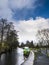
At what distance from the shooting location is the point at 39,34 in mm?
50750

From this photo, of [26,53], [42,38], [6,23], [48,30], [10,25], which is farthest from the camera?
[10,25]

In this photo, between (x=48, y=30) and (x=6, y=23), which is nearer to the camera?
(x=48, y=30)

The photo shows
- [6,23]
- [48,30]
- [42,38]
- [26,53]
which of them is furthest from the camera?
[6,23]

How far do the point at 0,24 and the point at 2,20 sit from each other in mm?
1277

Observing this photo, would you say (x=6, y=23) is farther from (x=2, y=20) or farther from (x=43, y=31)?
(x=43, y=31)

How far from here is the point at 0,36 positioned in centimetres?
5162

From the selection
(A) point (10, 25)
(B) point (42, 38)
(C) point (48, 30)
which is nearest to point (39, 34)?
(B) point (42, 38)

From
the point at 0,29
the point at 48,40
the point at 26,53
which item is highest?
the point at 0,29

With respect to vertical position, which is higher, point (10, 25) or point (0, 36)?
point (10, 25)

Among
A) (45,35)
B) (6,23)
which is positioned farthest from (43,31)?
(6,23)

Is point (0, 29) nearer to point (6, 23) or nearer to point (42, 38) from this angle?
point (6, 23)

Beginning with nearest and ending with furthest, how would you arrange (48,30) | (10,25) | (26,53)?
1. (26,53)
2. (48,30)
3. (10,25)

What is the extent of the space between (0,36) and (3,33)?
1273mm

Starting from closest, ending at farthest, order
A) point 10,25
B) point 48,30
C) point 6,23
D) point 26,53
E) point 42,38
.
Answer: point 26,53 < point 48,30 < point 42,38 < point 6,23 < point 10,25
